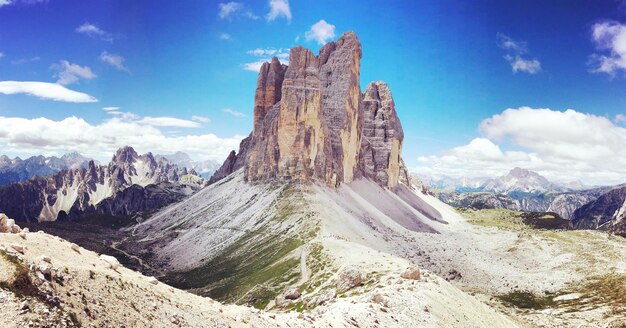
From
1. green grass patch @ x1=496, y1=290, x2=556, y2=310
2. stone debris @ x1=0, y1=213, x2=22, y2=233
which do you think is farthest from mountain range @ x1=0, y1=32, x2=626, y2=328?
green grass patch @ x1=496, y1=290, x2=556, y2=310

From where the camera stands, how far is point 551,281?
4712 inches

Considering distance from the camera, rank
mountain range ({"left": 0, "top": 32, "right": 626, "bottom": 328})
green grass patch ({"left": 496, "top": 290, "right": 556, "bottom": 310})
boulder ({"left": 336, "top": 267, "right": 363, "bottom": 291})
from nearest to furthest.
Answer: mountain range ({"left": 0, "top": 32, "right": 626, "bottom": 328}) < boulder ({"left": 336, "top": 267, "right": 363, "bottom": 291}) < green grass patch ({"left": 496, "top": 290, "right": 556, "bottom": 310})

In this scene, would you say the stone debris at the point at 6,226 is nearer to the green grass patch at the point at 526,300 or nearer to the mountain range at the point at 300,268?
the mountain range at the point at 300,268

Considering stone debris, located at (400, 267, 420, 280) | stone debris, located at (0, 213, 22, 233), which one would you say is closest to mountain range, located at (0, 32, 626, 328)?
stone debris, located at (0, 213, 22, 233)

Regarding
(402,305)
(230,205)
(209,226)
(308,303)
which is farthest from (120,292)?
(230,205)

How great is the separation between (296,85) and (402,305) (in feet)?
492

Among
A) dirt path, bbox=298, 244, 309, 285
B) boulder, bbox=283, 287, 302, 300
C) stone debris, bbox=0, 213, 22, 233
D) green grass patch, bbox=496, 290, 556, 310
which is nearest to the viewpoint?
stone debris, bbox=0, 213, 22, 233

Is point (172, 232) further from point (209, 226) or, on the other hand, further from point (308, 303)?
point (308, 303)

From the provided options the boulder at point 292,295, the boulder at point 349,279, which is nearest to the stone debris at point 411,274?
the boulder at point 349,279

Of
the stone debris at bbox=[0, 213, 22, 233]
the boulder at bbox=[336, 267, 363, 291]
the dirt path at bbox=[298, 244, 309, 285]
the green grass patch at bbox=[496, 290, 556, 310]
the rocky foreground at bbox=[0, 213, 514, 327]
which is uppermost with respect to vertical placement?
the stone debris at bbox=[0, 213, 22, 233]

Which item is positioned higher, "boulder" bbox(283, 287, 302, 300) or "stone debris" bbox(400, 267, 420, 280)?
"stone debris" bbox(400, 267, 420, 280)

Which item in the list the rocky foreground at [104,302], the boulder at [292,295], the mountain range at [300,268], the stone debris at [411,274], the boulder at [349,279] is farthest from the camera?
the boulder at [292,295]

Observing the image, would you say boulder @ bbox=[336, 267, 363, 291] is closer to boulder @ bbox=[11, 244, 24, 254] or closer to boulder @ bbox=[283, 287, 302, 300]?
boulder @ bbox=[283, 287, 302, 300]

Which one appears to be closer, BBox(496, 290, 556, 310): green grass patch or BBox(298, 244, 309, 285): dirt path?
BBox(298, 244, 309, 285): dirt path
